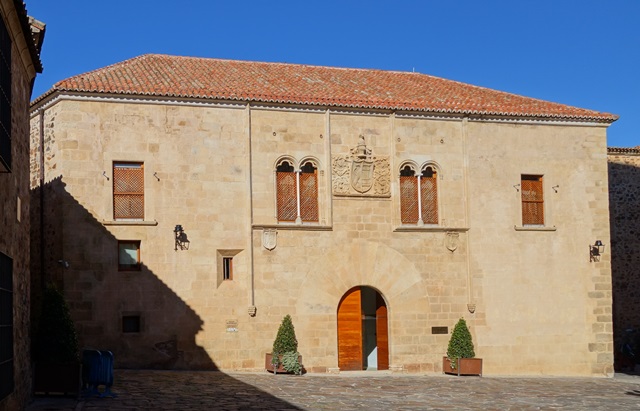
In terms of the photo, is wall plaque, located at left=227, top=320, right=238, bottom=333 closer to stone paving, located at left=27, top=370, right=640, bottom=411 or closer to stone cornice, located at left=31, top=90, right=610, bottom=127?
stone paving, located at left=27, top=370, right=640, bottom=411

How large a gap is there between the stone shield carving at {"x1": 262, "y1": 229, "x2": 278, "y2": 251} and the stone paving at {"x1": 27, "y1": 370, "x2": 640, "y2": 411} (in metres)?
3.32

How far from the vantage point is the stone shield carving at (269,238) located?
24516mm

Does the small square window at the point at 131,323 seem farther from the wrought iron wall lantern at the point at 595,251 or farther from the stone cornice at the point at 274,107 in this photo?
the wrought iron wall lantern at the point at 595,251

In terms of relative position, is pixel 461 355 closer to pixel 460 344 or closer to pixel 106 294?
pixel 460 344

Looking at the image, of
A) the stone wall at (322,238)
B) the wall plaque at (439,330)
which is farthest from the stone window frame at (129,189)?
the wall plaque at (439,330)

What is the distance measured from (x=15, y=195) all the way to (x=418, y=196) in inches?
543

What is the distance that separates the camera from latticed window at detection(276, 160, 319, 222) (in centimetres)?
2503

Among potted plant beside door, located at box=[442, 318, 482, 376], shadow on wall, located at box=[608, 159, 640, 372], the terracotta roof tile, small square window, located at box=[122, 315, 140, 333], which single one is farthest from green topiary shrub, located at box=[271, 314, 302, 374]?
shadow on wall, located at box=[608, 159, 640, 372]

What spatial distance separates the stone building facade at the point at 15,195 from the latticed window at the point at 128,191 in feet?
20.6

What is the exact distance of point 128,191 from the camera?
23.6 meters

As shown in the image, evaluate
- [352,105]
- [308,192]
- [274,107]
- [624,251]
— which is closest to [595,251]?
[624,251]

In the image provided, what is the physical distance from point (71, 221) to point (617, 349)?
20.5 metres

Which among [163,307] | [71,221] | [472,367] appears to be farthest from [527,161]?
[71,221]

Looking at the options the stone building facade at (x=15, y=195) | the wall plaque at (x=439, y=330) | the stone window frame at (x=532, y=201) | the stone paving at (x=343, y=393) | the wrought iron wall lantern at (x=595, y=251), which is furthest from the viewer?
the wrought iron wall lantern at (x=595, y=251)
